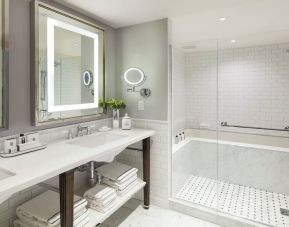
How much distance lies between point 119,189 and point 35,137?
964mm

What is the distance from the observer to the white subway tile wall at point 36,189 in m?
1.59

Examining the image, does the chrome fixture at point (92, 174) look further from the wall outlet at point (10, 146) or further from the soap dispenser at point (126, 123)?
the wall outlet at point (10, 146)

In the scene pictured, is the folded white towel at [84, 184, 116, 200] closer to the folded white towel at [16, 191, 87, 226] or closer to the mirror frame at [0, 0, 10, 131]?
the folded white towel at [16, 191, 87, 226]

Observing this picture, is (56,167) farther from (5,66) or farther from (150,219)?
(150,219)

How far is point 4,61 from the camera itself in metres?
1.53

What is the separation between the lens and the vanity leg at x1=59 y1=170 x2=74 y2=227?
1354 mm

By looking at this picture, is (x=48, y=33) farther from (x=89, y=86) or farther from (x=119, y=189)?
(x=119, y=189)

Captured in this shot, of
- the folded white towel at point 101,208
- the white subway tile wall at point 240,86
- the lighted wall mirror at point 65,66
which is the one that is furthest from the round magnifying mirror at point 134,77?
the folded white towel at point 101,208

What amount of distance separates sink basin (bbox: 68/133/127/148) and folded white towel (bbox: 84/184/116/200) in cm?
45

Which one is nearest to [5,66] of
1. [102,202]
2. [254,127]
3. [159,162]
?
[102,202]

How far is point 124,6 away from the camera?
6.73ft

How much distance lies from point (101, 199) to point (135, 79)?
148 cm

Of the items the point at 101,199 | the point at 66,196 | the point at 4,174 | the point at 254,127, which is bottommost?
the point at 101,199

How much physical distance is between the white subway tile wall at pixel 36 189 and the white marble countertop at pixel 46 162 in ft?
0.38
